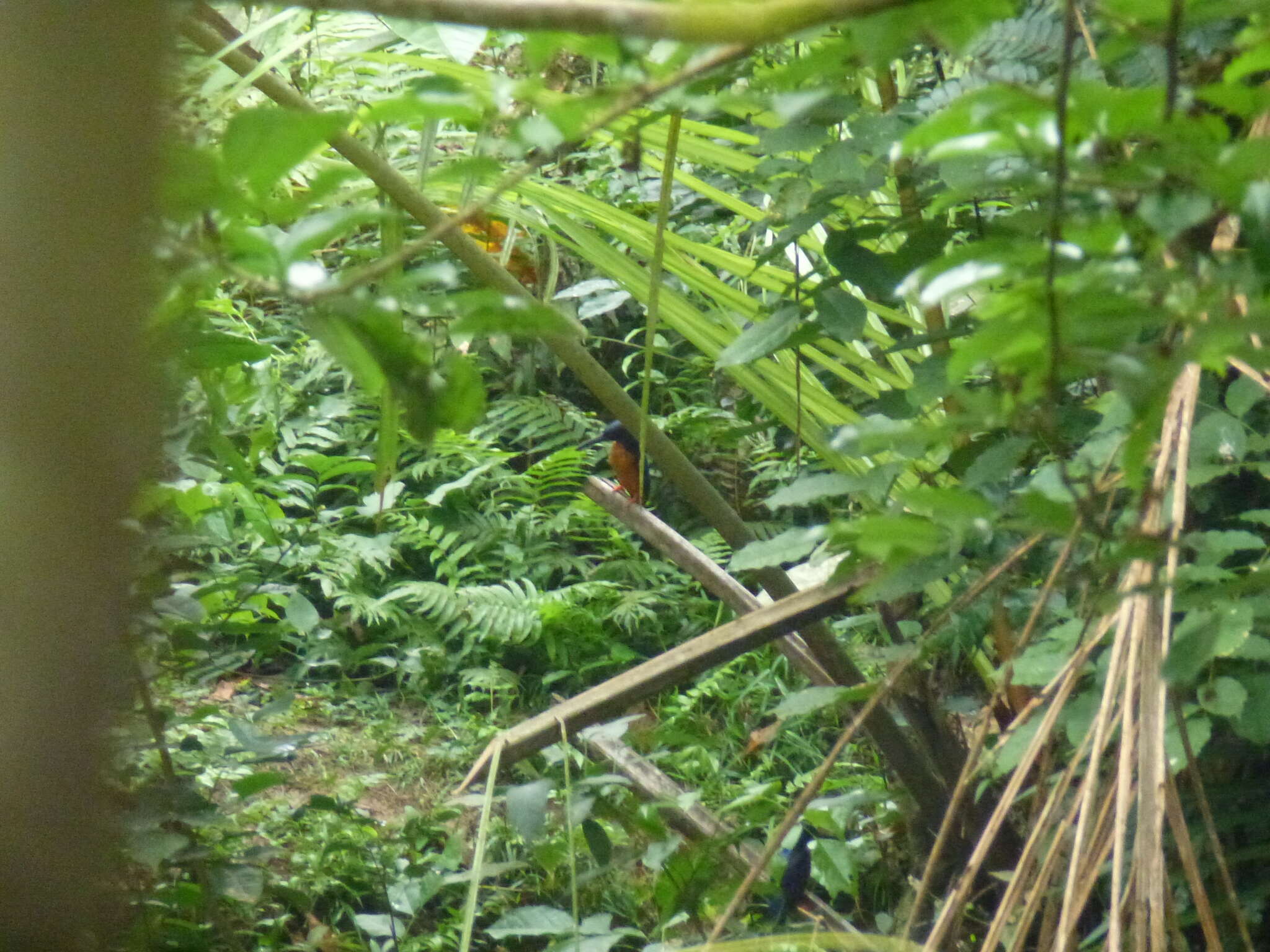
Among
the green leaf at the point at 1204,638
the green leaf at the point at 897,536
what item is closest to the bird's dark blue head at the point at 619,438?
the green leaf at the point at 1204,638

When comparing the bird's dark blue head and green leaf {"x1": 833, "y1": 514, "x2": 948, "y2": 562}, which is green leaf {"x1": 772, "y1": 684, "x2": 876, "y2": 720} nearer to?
green leaf {"x1": 833, "y1": 514, "x2": 948, "y2": 562}

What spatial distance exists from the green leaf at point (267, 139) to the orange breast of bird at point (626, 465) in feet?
9.67

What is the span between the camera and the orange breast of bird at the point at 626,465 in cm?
344

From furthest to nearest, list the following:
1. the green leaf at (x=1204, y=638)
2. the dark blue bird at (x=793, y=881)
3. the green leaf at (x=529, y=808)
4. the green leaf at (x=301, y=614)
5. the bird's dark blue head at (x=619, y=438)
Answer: the bird's dark blue head at (x=619, y=438), the green leaf at (x=301, y=614), the dark blue bird at (x=793, y=881), the green leaf at (x=529, y=808), the green leaf at (x=1204, y=638)

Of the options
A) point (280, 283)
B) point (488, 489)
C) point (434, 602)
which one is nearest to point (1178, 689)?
point (280, 283)

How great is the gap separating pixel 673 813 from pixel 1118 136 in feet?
3.88

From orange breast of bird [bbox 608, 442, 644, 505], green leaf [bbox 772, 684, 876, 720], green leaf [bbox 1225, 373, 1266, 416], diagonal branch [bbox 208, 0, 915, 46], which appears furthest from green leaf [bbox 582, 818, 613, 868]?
orange breast of bird [bbox 608, 442, 644, 505]

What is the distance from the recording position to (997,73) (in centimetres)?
100

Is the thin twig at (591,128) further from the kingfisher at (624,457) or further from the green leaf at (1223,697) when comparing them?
the kingfisher at (624,457)

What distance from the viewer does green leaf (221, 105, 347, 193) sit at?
1.33ft

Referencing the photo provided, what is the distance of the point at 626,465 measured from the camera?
350 cm

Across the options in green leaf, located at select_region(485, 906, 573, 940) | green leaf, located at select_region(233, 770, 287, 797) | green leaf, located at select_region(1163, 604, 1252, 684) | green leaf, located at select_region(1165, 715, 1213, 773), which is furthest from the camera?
green leaf, located at select_region(485, 906, 573, 940)

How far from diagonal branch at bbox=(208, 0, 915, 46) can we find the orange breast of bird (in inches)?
117

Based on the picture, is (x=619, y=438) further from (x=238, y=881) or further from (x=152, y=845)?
(x=152, y=845)
